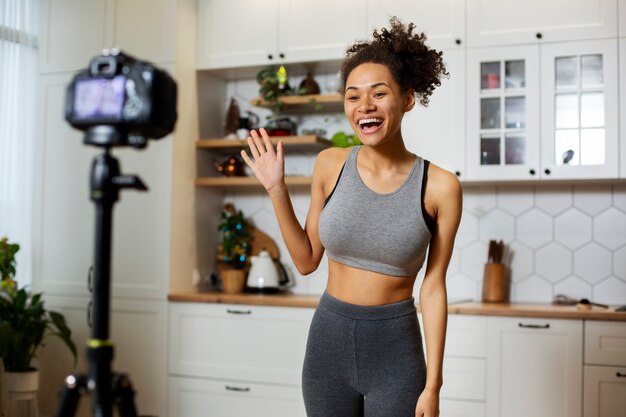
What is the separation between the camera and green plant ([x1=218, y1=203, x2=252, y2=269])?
3869mm

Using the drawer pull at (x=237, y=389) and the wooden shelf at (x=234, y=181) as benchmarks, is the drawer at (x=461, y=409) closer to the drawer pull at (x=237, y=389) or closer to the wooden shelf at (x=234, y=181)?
the drawer pull at (x=237, y=389)

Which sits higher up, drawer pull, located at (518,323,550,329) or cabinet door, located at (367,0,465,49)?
cabinet door, located at (367,0,465,49)

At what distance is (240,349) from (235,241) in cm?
59

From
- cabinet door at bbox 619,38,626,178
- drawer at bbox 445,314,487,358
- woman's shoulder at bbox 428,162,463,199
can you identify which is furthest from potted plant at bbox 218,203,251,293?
woman's shoulder at bbox 428,162,463,199

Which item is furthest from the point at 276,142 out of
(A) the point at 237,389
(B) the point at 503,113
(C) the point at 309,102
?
(A) the point at 237,389

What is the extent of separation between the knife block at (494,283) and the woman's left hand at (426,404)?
1880 mm

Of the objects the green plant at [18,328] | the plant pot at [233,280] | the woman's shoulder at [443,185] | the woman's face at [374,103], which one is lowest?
the green plant at [18,328]

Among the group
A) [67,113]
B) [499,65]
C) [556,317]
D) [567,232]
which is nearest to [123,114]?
[67,113]

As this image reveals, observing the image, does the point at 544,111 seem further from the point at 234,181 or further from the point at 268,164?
the point at 268,164

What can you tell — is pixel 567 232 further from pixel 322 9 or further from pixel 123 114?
pixel 123 114

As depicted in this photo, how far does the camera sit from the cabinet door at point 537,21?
10.7 ft

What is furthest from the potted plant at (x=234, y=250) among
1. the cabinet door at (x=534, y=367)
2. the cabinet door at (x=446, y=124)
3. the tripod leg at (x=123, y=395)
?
the tripod leg at (x=123, y=395)

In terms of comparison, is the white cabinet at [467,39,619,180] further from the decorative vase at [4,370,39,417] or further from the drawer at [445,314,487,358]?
the decorative vase at [4,370,39,417]

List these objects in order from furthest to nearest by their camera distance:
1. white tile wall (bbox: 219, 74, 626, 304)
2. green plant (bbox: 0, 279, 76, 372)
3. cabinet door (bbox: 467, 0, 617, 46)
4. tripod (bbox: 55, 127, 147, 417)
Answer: white tile wall (bbox: 219, 74, 626, 304) → green plant (bbox: 0, 279, 76, 372) → cabinet door (bbox: 467, 0, 617, 46) → tripod (bbox: 55, 127, 147, 417)
